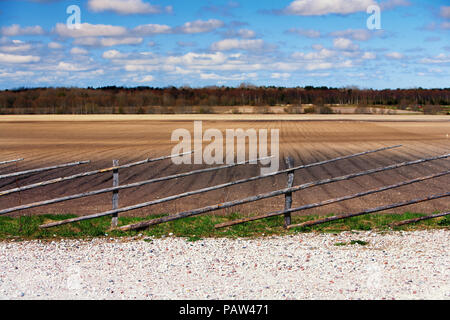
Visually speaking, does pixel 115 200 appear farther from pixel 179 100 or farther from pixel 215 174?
pixel 179 100

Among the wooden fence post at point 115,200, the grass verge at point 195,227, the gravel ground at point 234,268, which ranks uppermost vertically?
the wooden fence post at point 115,200

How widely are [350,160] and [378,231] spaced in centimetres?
1196

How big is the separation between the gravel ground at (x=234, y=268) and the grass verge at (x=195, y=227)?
13.8 inches

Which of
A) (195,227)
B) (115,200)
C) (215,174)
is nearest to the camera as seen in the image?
(195,227)

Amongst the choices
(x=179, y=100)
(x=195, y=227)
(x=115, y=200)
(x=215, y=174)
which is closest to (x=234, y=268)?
(x=195, y=227)

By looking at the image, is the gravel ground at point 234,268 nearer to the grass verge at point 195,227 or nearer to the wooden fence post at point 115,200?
the grass verge at point 195,227

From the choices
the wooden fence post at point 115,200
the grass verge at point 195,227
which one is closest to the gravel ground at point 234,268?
the grass verge at point 195,227

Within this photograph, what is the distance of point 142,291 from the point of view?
636 cm

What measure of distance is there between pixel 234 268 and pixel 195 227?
2340 mm

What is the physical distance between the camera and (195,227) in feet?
31.0

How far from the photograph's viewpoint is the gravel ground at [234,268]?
6293 mm

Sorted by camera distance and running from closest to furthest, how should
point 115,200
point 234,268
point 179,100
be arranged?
point 234,268, point 115,200, point 179,100
